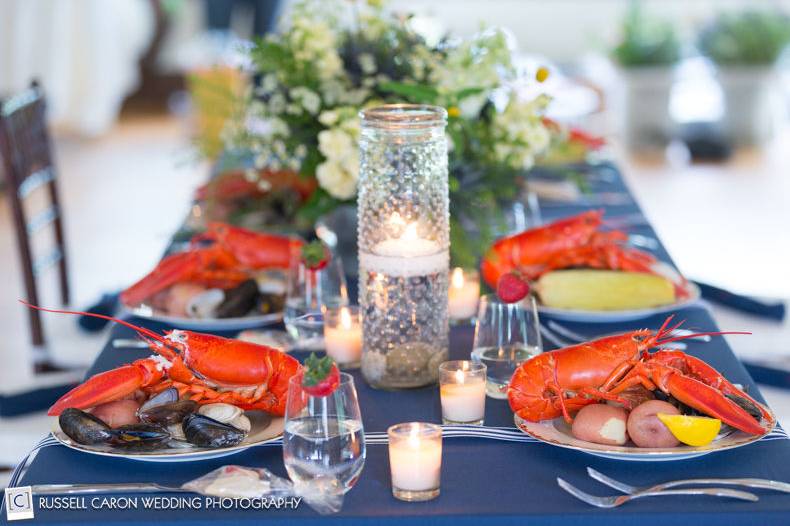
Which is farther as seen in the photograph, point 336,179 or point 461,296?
point 336,179

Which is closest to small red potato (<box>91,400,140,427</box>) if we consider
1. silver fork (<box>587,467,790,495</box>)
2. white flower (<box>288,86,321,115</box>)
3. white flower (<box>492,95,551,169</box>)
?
silver fork (<box>587,467,790,495</box>)

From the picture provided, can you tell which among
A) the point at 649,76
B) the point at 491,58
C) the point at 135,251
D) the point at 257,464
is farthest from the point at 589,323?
the point at 649,76

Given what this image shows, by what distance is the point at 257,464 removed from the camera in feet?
4.13

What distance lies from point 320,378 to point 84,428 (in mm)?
332

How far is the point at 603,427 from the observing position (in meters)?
1.24

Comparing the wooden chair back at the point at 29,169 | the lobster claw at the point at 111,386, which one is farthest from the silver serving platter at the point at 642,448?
the wooden chair back at the point at 29,169

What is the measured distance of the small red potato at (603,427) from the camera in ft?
4.07

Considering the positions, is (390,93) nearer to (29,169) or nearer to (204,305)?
(204,305)

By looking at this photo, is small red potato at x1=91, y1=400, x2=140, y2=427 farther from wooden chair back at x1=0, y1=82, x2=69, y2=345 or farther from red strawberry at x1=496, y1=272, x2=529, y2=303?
wooden chair back at x1=0, y1=82, x2=69, y2=345

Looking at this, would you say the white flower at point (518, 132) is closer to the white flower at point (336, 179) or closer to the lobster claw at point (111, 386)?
the white flower at point (336, 179)

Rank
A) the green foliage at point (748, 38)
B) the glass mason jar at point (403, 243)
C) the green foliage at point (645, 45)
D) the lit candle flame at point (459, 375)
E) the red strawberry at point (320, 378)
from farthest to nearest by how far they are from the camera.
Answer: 1. the green foliage at point (645, 45)
2. the green foliage at point (748, 38)
3. the glass mason jar at point (403, 243)
4. the lit candle flame at point (459, 375)
5. the red strawberry at point (320, 378)

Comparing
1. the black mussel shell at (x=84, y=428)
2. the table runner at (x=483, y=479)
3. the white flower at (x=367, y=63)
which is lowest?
the table runner at (x=483, y=479)

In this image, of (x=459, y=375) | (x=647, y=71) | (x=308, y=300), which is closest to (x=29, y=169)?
(x=308, y=300)

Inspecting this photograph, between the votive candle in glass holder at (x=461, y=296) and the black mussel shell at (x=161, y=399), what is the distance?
1.94ft
